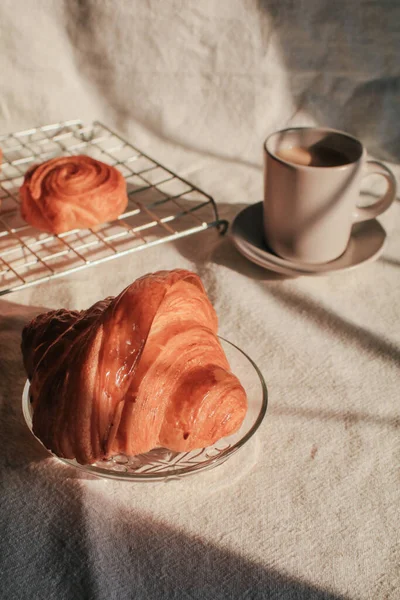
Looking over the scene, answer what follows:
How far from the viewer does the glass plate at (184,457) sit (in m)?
0.75

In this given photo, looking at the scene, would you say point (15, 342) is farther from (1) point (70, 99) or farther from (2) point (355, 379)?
(1) point (70, 99)

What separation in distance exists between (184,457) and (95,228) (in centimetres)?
67

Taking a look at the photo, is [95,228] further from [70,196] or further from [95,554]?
[95,554]

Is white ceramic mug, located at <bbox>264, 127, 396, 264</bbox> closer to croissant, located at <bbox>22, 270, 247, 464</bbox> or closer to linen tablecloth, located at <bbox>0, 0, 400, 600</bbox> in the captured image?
linen tablecloth, located at <bbox>0, 0, 400, 600</bbox>

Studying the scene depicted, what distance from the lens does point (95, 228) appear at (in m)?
1.38

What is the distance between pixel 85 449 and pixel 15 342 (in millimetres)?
354

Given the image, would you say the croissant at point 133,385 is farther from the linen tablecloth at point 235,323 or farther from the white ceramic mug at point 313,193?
the white ceramic mug at point 313,193

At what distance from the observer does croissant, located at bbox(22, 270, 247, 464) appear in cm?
75

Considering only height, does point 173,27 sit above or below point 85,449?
above

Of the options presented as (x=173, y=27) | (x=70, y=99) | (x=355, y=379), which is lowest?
(x=355, y=379)

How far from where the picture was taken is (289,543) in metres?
0.79

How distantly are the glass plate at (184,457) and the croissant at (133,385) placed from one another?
20 millimetres

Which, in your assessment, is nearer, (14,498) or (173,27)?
(14,498)

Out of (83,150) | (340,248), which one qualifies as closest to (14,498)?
(340,248)
